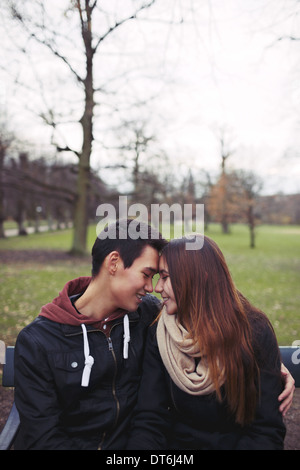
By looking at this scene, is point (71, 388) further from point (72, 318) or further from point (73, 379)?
point (72, 318)

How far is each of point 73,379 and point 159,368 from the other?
485 mm

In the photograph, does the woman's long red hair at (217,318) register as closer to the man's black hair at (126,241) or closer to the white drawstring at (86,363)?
the man's black hair at (126,241)

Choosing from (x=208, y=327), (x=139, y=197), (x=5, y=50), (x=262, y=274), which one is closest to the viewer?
(x=208, y=327)

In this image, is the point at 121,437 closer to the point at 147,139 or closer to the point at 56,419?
the point at 56,419

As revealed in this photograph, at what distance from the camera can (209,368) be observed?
6.23 ft

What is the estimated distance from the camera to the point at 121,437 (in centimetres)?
201

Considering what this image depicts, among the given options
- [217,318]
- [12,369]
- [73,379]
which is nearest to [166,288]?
[217,318]

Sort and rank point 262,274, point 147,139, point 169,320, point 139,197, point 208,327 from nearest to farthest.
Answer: point 208,327, point 169,320, point 262,274, point 147,139, point 139,197

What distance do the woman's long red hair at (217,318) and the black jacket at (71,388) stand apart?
0.47 metres

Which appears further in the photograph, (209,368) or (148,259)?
(148,259)

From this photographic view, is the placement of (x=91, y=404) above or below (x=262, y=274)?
above

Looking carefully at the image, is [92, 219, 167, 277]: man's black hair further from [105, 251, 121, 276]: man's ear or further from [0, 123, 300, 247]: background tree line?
[0, 123, 300, 247]: background tree line
